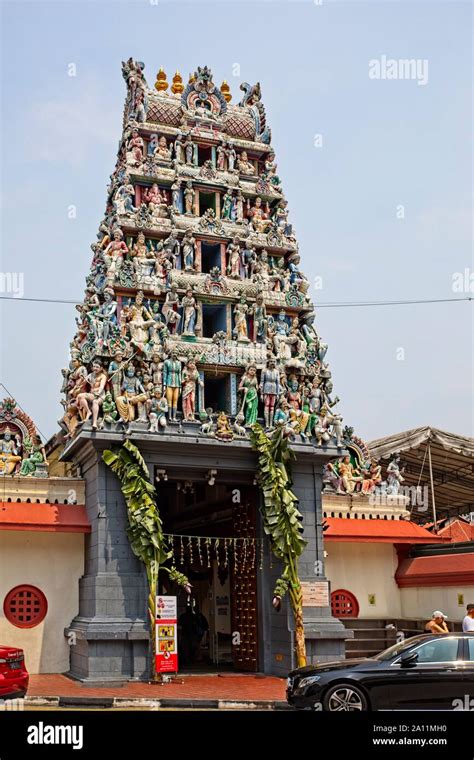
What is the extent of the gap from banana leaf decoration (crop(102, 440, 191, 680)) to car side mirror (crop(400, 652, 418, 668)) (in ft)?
25.5

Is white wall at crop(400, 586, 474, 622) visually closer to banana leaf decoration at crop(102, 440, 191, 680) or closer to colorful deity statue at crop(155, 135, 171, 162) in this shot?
banana leaf decoration at crop(102, 440, 191, 680)

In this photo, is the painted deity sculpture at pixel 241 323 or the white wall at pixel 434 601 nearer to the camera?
the painted deity sculpture at pixel 241 323

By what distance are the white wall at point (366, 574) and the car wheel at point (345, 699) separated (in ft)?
39.1

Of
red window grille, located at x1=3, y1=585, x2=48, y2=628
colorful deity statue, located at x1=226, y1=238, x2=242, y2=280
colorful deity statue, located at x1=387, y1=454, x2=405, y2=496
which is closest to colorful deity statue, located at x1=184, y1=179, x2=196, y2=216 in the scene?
colorful deity statue, located at x1=226, y1=238, x2=242, y2=280

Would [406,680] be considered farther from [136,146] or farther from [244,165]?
[244,165]

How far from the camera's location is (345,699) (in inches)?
472

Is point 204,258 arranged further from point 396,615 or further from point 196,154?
point 396,615

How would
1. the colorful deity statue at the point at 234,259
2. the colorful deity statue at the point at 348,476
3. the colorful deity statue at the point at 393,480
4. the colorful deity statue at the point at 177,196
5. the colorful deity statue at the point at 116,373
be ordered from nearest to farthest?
the colorful deity statue at the point at 116,373 < the colorful deity statue at the point at 234,259 < the colorful deity statue at the point at 177,196 < the colorful deity statue at the point at 348,476 < the colorful deity statue at the point at 393,480

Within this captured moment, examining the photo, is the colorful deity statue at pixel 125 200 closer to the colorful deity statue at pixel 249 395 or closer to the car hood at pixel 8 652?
the colorful deity statue at pixel 249 395

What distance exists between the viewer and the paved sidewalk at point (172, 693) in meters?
15.7

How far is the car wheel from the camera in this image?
1188cm

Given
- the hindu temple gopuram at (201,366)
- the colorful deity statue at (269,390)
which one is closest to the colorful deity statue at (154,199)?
the hindu temple gopuram at (201,366)

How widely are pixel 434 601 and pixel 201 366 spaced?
31.2 feet
